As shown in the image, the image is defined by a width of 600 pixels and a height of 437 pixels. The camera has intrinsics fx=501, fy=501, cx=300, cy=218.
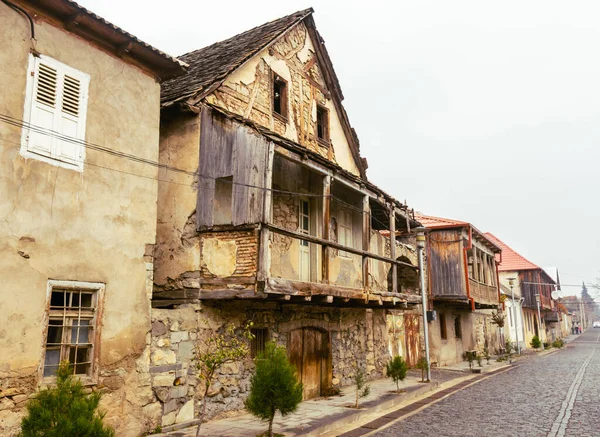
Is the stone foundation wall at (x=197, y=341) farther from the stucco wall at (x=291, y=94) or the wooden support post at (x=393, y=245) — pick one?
the stucco wall at (x=291, y=94)

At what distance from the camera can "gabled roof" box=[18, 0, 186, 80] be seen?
7.41 meters

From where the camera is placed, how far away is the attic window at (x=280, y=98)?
13.2 metres

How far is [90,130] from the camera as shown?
7.90m

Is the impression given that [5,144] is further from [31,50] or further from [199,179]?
[199,179]

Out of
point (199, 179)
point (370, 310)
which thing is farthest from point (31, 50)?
point (370, 310)

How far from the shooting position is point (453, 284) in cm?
2230

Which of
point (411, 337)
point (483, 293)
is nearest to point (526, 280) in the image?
point (483, 293)

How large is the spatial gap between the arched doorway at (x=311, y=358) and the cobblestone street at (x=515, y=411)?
2.87 meters

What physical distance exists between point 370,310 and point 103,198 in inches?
411

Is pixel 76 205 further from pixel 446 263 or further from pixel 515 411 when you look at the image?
pixel 446 263

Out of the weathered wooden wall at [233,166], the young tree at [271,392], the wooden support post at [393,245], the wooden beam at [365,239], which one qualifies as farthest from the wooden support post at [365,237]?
the young tree at [271,392]

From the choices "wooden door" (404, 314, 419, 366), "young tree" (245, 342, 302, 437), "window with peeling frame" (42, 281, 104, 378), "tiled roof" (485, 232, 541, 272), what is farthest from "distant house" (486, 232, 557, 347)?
"window with peeling frame" (42, 281, 104, 378)

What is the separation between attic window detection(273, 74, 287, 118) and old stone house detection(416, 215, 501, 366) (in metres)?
11.6

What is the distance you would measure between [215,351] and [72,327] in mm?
2765
